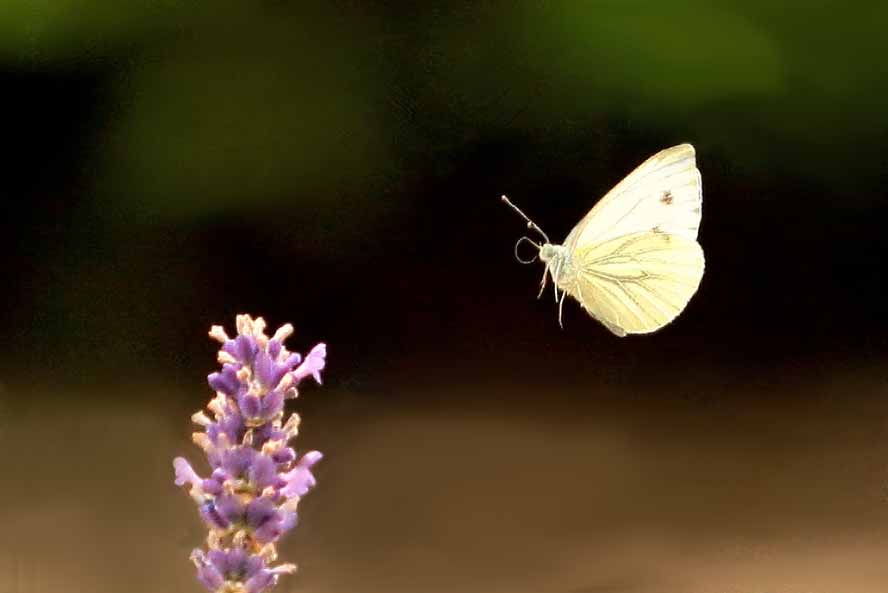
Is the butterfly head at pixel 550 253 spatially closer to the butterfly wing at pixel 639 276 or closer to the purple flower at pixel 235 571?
the butterfly wing at pixel 639 276

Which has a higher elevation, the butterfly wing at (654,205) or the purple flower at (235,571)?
the butterfly wing at (654,205)

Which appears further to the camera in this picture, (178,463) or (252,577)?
(178,463)

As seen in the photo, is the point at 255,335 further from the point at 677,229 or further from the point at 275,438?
the point at 677,229

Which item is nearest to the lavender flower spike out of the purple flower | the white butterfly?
the purple flower

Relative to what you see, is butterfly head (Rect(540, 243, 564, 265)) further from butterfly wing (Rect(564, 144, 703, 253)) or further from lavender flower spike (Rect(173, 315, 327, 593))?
lavender flower spike (Rect(173, 315, 327, 593))

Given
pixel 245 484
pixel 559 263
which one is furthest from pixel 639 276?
pixel 245 484

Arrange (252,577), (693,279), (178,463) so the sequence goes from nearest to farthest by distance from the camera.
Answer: (252,577)
(178,463)
(693,279)

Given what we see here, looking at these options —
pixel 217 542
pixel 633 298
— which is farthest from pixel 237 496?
pixel 633 298

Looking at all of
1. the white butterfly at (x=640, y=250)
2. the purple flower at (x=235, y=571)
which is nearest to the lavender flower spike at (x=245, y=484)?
the purple flower at (x=235, y=571)
